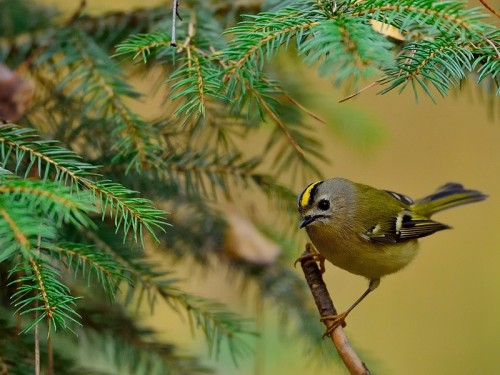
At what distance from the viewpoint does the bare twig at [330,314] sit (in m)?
0.76

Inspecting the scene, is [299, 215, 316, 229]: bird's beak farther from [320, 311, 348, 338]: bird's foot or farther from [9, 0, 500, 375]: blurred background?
[9, 0, 500, 375]: blurred background

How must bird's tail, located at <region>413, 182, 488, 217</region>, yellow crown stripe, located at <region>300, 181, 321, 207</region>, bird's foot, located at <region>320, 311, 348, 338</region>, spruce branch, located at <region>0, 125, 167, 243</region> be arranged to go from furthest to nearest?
bird's tail, located at <region>413, 182, 488, 217</region> < yellow crown stripe, located at <region>300, 181, 321, 207</region> < bird's foot, located at <region>320, 311, 348, 338</region> < spruce branch, located at <region>0, 125, 167, 243</region>

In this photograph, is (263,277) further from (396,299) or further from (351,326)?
(396,299)

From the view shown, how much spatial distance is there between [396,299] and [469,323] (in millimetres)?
296

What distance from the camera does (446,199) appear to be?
1.63 metres

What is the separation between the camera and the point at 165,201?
1135 mm

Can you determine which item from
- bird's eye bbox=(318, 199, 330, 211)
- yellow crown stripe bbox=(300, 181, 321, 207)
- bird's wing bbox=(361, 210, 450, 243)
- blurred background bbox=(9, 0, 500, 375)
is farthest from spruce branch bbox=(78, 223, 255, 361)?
blurred background bbox=(9, 0, 500, 375)

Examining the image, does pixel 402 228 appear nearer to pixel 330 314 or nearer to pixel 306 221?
pixel 306 221

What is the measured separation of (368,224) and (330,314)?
670 mm

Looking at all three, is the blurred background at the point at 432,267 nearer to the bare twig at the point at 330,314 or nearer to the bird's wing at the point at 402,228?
the bird's wing at the point at 402,228

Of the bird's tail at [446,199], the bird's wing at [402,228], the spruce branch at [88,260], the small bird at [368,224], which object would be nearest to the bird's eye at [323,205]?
the small bird at [368,224]

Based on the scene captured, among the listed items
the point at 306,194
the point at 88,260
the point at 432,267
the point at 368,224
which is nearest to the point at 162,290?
the point at 88,260

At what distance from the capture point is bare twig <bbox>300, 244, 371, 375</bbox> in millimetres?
755

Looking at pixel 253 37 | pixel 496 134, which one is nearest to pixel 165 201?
pixel 253 37
